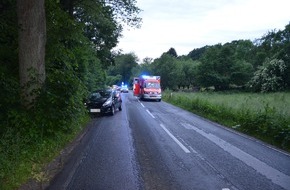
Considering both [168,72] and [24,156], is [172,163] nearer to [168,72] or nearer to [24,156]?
[24,156]

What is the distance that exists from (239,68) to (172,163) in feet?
211

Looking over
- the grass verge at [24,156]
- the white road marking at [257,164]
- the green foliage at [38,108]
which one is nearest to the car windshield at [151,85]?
the green foliage at [38,108]

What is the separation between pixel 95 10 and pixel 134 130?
9.58 metres

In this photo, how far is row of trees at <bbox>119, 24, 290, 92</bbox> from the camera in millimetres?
53375

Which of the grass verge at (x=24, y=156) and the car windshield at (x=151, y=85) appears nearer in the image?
the grass verge at (x=24, y=156)

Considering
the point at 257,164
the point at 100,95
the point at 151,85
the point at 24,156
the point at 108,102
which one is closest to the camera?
the point at 24,156

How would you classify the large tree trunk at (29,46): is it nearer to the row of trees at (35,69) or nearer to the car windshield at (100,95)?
the row of trees at (35,69)

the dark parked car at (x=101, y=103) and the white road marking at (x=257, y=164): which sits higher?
the dark parked car at (x=101, y=103)

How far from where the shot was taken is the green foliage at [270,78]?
170 feet

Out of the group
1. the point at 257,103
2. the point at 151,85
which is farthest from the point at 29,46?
the point at 151,85

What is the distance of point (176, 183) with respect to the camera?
703cm

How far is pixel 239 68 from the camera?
70250mm

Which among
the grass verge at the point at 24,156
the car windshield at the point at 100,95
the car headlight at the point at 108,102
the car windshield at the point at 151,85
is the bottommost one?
the grass verge at the point at 24,156

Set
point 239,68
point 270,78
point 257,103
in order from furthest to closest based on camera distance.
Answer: point 239,68 < point 270,78 < point 257,103
